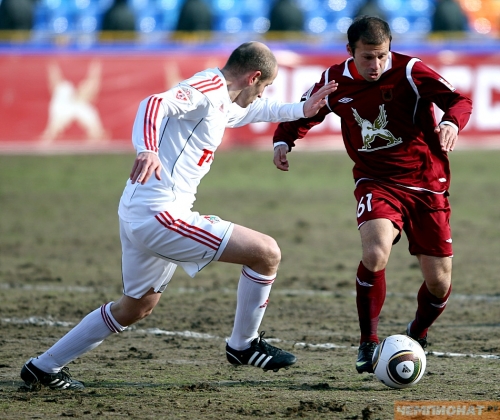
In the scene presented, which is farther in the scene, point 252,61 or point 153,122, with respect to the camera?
point 252,61

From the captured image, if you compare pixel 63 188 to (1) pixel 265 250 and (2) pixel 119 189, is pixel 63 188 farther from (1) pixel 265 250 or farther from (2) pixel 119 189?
(1) pixel 265 250

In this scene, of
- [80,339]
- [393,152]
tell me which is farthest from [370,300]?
[80,339]

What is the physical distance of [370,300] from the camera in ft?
18.2

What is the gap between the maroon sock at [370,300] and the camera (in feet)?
18.1

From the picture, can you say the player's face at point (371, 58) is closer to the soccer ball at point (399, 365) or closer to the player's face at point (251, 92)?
the player's face at point (251, 92)

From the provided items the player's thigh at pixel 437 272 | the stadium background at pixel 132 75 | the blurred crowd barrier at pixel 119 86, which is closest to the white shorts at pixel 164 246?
the player's thigh at pixel 437 272

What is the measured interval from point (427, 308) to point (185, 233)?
1880 millimetres

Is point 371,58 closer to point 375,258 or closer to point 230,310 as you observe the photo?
point 375,258

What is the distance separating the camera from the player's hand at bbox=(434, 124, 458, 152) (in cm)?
527

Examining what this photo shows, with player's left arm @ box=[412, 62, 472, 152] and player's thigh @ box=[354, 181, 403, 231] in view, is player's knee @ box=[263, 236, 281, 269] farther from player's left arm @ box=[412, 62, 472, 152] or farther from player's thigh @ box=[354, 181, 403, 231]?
player's left arm @ box=[412, 62, 472, 152]

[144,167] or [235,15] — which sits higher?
[144,167]

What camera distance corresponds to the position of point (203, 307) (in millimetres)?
7766

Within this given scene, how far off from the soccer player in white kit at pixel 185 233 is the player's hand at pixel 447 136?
1065 millimetres

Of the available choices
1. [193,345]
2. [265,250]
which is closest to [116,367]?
[193,345]
